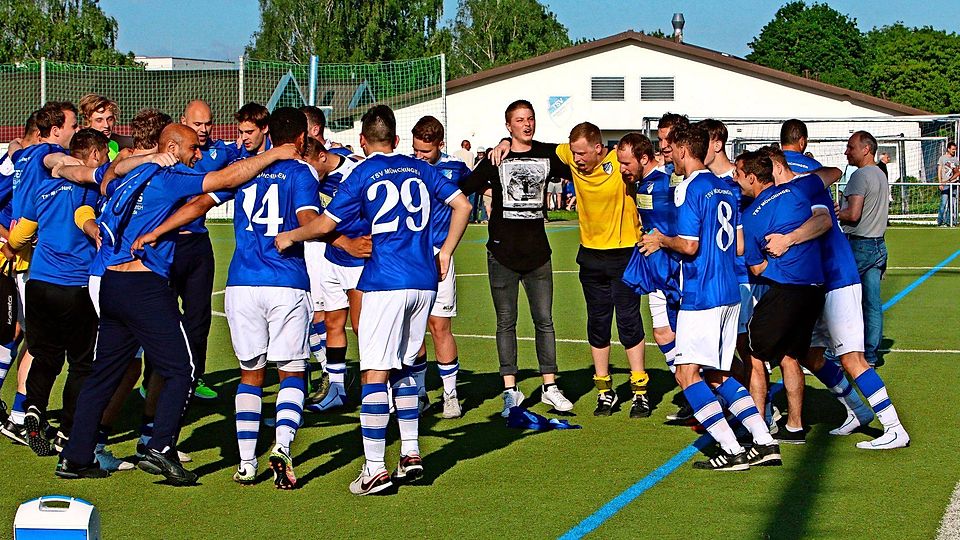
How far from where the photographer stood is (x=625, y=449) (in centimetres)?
802

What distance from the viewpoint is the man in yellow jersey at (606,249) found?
30.3ft

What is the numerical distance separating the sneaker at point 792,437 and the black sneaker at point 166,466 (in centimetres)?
396

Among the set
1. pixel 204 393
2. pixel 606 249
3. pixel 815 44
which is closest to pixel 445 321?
pixel 606 249

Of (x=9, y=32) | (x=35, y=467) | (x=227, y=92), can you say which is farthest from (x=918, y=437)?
(x=9, y=32)

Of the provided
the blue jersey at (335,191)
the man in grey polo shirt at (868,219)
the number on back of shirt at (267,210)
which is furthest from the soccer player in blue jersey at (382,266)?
the man in grey polo shirt at (868,219)

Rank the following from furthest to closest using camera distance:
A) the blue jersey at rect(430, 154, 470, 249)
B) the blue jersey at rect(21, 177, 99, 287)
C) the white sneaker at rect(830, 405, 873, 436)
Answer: the blue jersey at rect(430, 154, 470, 249) < the white sneaker at rect(830, 405, 873, 436) < the blue jersey at rect(21, 177, 99, 287)

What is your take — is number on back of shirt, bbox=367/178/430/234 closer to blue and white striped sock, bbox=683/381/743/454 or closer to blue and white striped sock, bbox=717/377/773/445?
blue and white striped sock, bbox=683/381/743/454

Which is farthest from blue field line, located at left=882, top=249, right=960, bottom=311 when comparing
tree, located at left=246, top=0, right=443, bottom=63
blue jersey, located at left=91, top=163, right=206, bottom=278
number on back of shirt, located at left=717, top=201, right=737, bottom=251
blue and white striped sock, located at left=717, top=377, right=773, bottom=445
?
tree, located at left=246, top=0, right=443, bottom=63

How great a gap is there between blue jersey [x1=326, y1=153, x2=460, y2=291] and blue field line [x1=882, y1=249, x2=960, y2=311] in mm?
10228

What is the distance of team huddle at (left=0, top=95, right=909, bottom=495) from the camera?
693cm

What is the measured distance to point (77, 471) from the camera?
7207 mm

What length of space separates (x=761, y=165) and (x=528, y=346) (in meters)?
5.27

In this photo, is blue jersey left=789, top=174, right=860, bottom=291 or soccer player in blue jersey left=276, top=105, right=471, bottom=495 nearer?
soccer player in blue jersey left=276, top=105, right=471, bottom=495

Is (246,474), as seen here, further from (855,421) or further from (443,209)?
(855,421)
